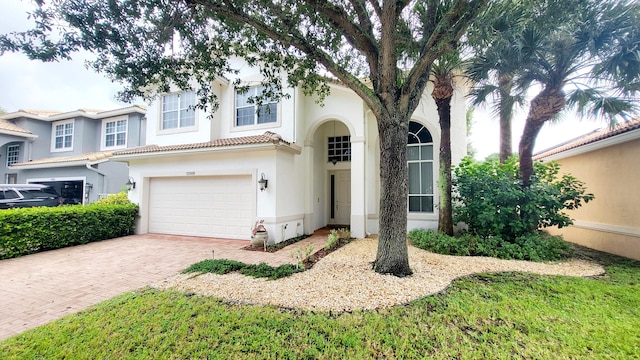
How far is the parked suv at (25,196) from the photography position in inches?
464

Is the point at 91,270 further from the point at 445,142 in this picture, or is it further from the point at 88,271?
the point at 445,142

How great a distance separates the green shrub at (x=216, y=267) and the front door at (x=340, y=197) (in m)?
7.75

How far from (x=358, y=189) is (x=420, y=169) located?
115 inches

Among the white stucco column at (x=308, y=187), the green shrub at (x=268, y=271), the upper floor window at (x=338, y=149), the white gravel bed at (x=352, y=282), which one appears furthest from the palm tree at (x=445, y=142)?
A: the green shrub at (x=268, y=271)

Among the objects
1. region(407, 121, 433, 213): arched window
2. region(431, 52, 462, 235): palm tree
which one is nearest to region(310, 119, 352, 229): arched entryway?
region(407, 121, 433, 213): arched window

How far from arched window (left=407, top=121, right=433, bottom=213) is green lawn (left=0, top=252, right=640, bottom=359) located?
6.43m

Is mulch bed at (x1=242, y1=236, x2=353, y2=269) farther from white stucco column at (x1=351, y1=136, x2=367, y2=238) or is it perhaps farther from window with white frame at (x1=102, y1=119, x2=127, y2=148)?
window with white frame at (x1=102, y1=119, x2=127, y2=148)

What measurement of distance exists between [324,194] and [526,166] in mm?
8314

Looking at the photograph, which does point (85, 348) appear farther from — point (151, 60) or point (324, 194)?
point (324, 194)

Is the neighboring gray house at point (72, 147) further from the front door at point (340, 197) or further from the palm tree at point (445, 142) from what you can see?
the palm tree at point (445, 142)

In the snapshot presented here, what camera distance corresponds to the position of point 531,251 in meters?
7.53

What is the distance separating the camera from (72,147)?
1841 cm

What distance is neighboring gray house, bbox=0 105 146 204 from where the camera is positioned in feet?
52.1

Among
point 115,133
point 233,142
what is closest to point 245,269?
point 233,142
